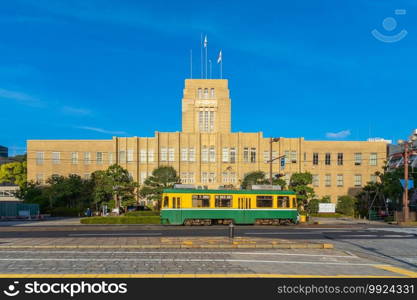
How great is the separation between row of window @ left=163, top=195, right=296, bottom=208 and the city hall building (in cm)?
3457

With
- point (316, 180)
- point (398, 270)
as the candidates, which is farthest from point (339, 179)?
point (398, 270)

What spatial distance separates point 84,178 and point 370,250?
6181 cm

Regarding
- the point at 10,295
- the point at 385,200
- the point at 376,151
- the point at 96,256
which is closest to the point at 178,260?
the point at 96,256

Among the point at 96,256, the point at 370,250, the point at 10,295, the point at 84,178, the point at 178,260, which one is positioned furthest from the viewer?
the point at 84,178

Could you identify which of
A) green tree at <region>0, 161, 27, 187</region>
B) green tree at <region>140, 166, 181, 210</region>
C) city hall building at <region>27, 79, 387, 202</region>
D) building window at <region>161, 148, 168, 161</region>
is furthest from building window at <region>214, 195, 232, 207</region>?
green tree at <region>0, 161, 27, 187</region>

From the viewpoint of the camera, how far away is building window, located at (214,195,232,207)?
36.2 metres

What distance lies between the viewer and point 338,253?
17.3m

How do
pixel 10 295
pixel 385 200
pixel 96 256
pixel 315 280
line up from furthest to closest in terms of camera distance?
pixel 385 200 < pixel 96 256 < pixel 315 280 < pixel 10 295

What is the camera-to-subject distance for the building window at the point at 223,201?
3616 centimetres

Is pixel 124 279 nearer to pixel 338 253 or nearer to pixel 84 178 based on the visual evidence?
pixel 338 253

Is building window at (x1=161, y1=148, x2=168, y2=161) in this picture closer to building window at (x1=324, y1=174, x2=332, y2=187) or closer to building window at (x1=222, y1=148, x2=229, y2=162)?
building window at (x1=222, y1=148, x2=229, y2=162)

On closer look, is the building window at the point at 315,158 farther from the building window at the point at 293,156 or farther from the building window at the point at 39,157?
the building window at the point at 39,157

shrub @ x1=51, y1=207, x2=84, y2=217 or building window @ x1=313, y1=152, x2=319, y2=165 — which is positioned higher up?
building window @ x1=313, y1=152, x2=319, y2=165

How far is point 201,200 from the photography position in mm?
35906
